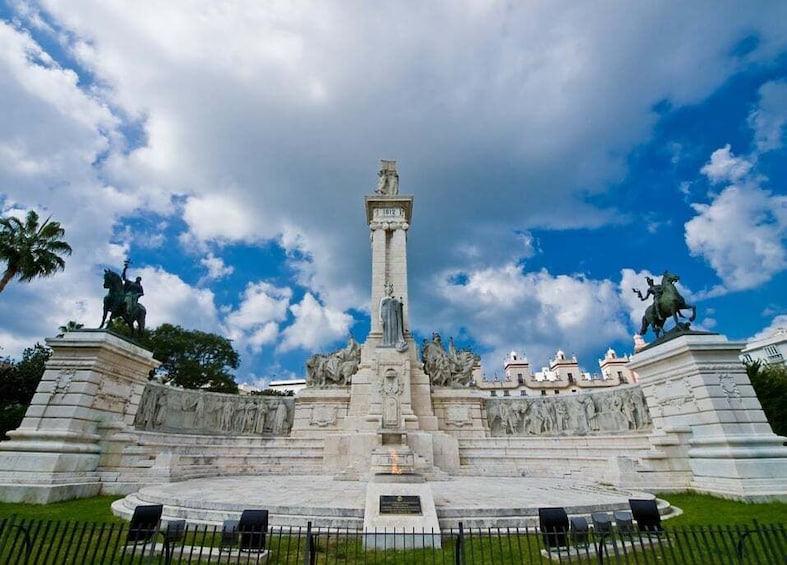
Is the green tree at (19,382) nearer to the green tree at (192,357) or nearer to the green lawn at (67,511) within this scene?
the green tree at (192,357)

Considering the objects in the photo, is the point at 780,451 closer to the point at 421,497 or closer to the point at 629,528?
the point at 629,528

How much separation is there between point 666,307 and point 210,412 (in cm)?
2039

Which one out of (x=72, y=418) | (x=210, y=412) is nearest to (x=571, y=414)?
(x=210, y=412)

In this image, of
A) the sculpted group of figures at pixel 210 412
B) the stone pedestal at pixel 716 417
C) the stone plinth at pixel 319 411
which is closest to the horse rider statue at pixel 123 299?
the sculpted group of figures at pixel 210 412

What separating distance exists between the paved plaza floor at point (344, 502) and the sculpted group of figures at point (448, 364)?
9.26 meters

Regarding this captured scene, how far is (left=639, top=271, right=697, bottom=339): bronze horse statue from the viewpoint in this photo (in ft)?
46.2

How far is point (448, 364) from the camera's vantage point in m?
21.8

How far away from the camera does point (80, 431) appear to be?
41.1 feet

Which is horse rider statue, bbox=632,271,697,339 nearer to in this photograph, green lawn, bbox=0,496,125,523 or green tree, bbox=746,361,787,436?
green tree, bbox=746,361,787,436

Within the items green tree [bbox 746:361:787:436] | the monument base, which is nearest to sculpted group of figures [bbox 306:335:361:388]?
the monument base

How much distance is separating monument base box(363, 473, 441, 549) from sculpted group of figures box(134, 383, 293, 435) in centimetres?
1282

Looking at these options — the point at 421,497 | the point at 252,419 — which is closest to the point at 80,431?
the point at 252,419

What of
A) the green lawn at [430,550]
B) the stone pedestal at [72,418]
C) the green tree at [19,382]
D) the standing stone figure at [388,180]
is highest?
the standing stone figure at [388,180]

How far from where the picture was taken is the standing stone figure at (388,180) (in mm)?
26531
